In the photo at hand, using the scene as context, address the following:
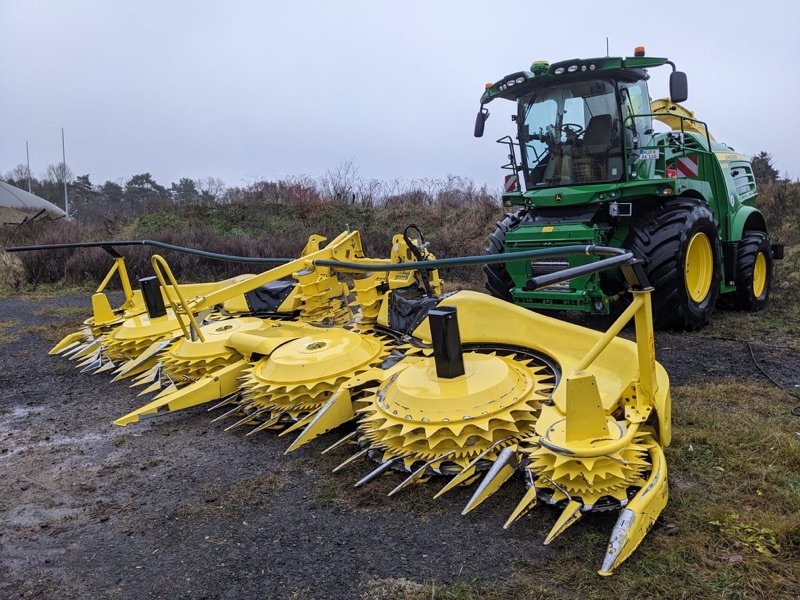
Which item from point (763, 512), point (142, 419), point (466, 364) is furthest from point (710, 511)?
point (142, 419)

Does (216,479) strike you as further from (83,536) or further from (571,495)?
(571,495)

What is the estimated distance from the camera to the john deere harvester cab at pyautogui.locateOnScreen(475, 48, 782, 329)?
5.25 m

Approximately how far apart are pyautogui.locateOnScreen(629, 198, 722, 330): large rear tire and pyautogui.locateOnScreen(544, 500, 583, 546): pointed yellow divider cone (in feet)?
11.8

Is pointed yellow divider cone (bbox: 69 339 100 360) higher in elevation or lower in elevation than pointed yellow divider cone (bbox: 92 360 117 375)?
higher

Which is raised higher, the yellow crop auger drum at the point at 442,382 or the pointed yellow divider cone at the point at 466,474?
the yellow crop auger drum at the point at 442,382

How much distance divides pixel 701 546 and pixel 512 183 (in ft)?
16.5

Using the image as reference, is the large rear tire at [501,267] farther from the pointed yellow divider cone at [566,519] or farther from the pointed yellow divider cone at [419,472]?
the pointed yellow divider cone at [566,519]

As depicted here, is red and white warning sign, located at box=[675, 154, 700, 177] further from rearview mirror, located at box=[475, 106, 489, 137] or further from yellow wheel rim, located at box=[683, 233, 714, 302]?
rearview mirror, located at box=[475, 106, 489, 137]

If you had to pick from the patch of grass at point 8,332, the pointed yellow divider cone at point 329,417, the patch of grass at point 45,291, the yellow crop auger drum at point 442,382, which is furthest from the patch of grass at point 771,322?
the patch of grass at point 45,291

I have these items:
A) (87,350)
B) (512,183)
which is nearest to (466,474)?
(87,350)

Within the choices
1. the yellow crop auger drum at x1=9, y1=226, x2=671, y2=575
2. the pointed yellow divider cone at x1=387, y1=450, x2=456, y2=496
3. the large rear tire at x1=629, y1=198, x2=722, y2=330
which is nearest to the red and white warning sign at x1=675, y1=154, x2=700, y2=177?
the large rear tire at x1=629, y1=198, x2=722, y2=330

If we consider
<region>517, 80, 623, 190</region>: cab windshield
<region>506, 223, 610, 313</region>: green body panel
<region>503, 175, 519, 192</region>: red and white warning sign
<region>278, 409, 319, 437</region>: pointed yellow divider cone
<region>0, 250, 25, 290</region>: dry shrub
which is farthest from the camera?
<region>0, 250, 25, 290</region>: dry shrub

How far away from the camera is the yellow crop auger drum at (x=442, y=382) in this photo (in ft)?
→ 6.98

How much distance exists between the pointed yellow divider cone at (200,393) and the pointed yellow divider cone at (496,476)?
183cm
